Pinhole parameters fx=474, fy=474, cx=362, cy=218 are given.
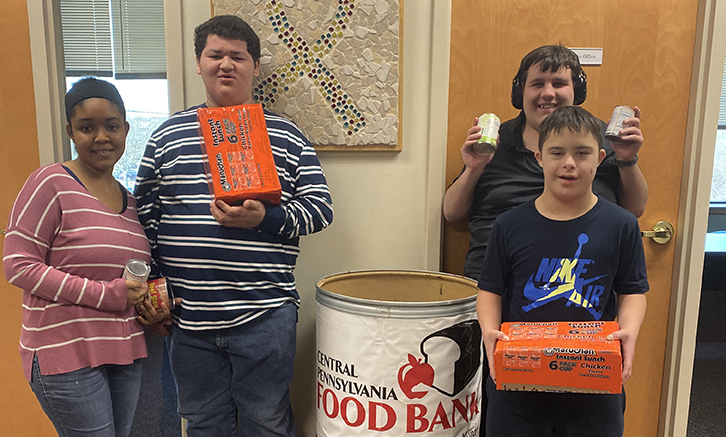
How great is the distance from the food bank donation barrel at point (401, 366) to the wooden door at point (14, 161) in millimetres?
1252

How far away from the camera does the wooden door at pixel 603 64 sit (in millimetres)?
1664

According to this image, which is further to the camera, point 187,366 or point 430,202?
point 430,202

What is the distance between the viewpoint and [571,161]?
101 cm

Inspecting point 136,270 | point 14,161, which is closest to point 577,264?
point 136,270

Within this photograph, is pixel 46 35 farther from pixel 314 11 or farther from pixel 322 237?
pixel 322 237

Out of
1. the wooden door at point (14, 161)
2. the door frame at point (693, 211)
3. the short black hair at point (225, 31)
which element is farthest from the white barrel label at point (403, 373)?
the wooden door at point (14, 161)

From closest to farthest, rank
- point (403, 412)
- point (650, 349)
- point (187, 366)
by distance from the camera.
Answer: point (403, 412) < point (187, 366) < point (650, 349)

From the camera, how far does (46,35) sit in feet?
5.37

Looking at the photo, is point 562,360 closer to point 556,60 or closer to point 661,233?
point 556,60

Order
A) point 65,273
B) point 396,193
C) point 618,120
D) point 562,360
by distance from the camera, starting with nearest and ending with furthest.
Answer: point 562,360
point 65,273
point 618,120
point 396,193

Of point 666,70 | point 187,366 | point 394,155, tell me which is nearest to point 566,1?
point 666,70

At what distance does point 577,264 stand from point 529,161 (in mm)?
477

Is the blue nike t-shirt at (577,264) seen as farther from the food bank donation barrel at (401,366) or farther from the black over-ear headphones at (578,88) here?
the black over-ear headphones at (578,88)

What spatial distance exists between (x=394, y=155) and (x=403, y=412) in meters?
0.86
